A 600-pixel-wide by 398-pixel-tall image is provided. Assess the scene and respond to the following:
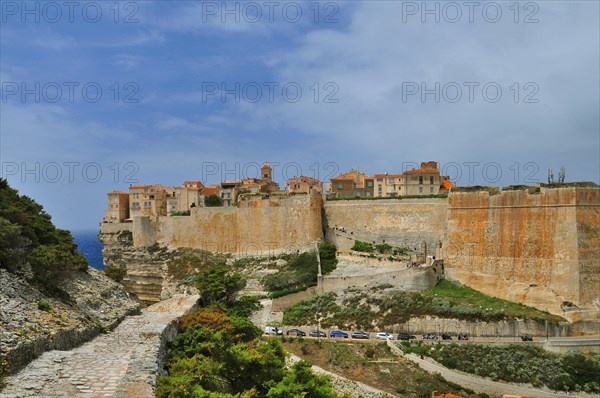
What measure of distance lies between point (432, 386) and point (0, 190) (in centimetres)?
2039

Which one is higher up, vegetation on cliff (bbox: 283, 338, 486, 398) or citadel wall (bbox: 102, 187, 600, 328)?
citadel wall (bbox: 102, 187, 600, 328)

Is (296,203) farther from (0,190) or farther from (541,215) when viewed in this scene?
(0,190)

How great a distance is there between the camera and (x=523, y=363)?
26.1 m

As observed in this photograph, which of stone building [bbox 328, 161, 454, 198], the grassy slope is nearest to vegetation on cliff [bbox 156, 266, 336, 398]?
the grassy slope

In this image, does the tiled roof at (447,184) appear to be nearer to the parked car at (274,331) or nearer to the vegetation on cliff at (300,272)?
the vegetation on cliff at (300,272)

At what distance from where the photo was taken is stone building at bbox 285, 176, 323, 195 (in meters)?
60.7

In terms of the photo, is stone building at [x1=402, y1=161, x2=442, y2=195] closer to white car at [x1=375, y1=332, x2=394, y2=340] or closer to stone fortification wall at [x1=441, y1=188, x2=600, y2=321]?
stone fortification wall at [x1=441, y1=188, x2=600, y2=321]

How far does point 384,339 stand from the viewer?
29.1 metres

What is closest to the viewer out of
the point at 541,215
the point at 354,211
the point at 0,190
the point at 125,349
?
the point at 125,349

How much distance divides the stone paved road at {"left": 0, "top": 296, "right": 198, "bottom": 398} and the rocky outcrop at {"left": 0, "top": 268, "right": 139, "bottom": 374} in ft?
1.05

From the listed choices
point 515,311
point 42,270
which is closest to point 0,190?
point 42,270

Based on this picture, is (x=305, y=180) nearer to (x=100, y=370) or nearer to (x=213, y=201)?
(x=213, y=201)

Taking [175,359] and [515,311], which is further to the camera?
[515,311]

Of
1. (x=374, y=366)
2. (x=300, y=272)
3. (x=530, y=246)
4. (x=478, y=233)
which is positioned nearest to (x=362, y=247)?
(x=300, y=272)
